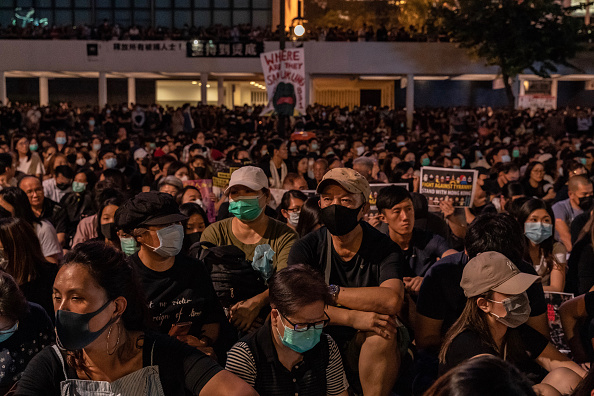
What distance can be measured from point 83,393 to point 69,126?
104 ft

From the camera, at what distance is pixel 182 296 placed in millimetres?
4719

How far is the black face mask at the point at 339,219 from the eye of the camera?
5055mm

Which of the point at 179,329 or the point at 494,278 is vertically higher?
the point at 494,278

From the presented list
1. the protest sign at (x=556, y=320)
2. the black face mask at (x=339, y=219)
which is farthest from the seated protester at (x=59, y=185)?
the protest sign at (x=556, y=320)

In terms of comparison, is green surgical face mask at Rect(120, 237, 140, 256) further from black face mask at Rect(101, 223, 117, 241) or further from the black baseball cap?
black face mask at Rect(101, 223, 117, 241)

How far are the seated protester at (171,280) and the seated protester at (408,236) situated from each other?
6.66 feet

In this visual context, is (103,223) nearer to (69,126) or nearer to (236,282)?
(236,282)

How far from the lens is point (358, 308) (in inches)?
187

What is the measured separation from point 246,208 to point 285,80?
436 inches

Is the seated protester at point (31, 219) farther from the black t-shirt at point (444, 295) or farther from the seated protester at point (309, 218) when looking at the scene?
the black t-shirt at point (444, 295)

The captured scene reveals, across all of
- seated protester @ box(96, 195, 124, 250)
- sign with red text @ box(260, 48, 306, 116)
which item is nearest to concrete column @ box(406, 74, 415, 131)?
sign with red text @ box(260, 48, 306, 116)

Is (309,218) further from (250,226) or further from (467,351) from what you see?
(467,351)

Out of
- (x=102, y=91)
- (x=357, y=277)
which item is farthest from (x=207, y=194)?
(x=102, y=91)

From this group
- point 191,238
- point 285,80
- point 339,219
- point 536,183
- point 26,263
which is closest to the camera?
point 339,219
